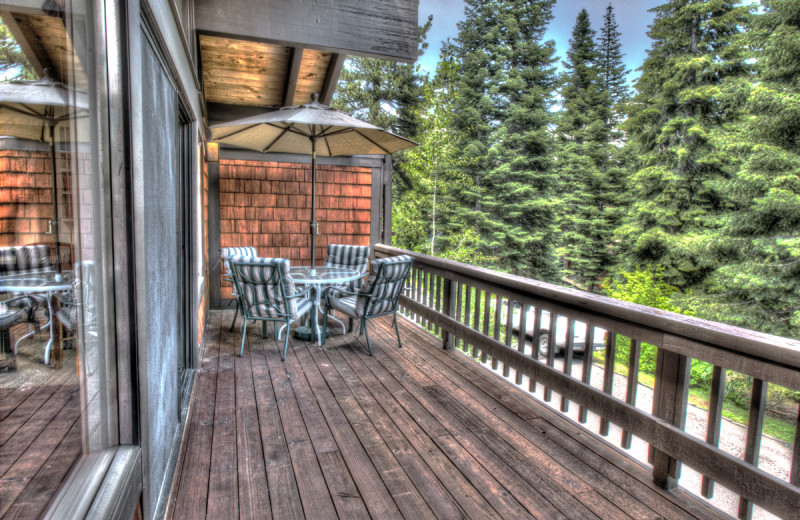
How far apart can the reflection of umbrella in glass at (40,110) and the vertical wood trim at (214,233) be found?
17.2ft

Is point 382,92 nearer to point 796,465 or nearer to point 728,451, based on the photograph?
point 728,451

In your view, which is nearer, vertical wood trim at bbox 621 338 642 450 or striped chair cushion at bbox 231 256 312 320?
vertical wood trim at bbox 621 338 642 450

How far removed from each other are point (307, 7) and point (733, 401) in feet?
41.5

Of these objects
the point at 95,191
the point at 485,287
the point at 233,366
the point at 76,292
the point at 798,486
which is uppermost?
the point at 95,191

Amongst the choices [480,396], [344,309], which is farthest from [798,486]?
[344,309]

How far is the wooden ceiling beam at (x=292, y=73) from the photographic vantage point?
4098mm

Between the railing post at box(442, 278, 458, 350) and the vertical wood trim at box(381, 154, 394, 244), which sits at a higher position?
the vertical wood trim at box(381, 154, 394, 244)

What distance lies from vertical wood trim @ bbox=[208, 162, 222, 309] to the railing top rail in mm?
4137

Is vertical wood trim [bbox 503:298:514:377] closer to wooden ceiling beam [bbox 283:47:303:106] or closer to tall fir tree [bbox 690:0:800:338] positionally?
wooden ceiling beam [bbox 283:47:303:106]

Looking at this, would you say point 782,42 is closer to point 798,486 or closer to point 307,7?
point 307,7

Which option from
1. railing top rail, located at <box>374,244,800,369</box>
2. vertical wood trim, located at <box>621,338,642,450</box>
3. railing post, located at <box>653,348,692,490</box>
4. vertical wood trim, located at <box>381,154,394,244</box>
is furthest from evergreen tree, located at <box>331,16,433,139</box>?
railing post, located at <box>653,348,692,490</box>

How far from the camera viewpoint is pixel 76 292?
35.4 inches

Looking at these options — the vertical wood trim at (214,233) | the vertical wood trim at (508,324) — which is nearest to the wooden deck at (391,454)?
the vertical wood trim at (508,324)

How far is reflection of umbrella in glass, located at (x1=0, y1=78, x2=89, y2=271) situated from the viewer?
23.4 inches
